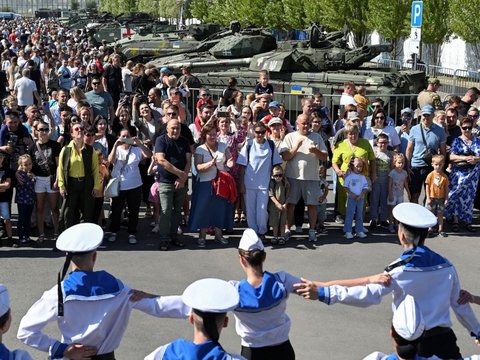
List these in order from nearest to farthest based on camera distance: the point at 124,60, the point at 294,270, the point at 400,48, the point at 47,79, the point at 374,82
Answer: the point at 294,270, the point at 374,82, the point at 47,79, the point at 124,60, the point at 400,48

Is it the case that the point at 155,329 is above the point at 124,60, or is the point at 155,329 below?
below

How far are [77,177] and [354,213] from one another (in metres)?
3.83

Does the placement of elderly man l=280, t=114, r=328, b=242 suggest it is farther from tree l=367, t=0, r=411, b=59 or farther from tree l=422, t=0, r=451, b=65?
tree l=367, t=0, r=411, b=59

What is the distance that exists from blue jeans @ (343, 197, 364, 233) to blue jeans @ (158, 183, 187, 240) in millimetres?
2300

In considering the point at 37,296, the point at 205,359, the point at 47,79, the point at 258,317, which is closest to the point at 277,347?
the point at 258,317

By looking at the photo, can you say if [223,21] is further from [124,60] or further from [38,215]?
[38,215]

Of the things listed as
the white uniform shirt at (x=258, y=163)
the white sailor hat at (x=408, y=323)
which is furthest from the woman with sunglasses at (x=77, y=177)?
the white sailor hat at (x=408, y=323)

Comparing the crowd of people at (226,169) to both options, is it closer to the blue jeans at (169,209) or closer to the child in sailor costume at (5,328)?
the blue jeans at (169,209)

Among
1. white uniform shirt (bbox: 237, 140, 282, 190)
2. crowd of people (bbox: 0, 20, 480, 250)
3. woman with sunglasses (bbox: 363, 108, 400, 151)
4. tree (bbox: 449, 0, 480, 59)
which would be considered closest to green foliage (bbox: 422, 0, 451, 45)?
tree (bbox: 449, 0, 480, 59)

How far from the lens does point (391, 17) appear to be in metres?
31.5

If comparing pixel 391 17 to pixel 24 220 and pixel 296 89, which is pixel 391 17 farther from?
pixel 24 220

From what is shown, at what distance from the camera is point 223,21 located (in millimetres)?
50375

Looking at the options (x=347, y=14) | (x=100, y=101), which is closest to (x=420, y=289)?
(x=100, y=101)

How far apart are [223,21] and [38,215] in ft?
136
